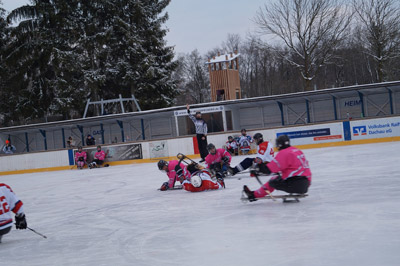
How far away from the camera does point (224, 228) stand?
6.68 m

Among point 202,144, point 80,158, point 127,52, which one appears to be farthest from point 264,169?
point 127,52

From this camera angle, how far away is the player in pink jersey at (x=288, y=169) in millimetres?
7531

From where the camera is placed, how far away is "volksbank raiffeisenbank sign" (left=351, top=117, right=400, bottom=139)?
21.0 metres

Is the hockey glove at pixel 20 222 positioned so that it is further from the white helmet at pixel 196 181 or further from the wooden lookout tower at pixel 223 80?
the wooden lookout tower at pixel 223 80

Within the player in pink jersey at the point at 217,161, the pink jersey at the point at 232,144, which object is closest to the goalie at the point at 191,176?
the player in pink jersey at the point at 217,161

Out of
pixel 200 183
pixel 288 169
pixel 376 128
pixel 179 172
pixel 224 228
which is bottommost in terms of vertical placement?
pixel 224 228

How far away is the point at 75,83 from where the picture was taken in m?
42.4

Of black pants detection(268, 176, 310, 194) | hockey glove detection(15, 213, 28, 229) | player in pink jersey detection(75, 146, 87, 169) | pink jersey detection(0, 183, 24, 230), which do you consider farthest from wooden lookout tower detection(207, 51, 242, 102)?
hockey glove detection(15, 213, 28, 229)

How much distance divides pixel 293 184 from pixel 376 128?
15.0 meters

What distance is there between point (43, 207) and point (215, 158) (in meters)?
4.58

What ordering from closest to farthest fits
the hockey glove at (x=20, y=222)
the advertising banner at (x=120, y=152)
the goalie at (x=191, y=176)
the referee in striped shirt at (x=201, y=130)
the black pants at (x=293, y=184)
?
the hockey glove at (x=20, y=222), the black pants at (x=293, y=184), the goalie at (x=191, y=176), the referee in striped shirt at (x=201, y=130), the advertising banner at (x=120, y=152)

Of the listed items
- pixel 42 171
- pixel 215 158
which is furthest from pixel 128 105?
pixel 215 158

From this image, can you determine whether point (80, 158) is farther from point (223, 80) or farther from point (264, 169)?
point (264, 169)

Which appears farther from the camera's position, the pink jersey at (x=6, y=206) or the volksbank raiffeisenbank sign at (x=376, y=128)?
the volksbank raiffeisenbank sign at (x=376, y=128)
